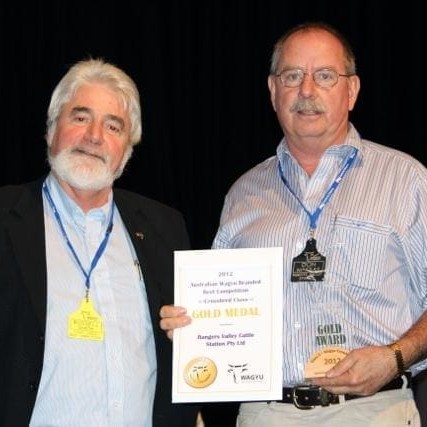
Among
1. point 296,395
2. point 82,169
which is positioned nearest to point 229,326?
point 296,395

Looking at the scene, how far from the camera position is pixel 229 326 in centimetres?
328

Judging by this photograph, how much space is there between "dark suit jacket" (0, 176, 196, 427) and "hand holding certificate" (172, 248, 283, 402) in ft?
0.75

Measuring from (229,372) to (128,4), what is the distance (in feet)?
10.6

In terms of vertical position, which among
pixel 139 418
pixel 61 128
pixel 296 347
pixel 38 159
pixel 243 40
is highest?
pixel 243 40

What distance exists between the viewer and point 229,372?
3.25 metres

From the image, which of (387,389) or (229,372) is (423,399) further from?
(229,372)

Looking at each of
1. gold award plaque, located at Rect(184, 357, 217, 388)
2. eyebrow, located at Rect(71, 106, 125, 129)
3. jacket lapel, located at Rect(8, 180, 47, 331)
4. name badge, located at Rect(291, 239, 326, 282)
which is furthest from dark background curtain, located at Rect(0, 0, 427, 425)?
gold award plaque, located at Rect(184, 357, 217, 388)

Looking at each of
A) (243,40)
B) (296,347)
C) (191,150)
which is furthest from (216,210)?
(296,347)

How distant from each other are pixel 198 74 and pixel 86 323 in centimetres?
294

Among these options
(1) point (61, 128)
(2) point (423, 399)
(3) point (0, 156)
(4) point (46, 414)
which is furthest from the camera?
(3) point (0, 156)

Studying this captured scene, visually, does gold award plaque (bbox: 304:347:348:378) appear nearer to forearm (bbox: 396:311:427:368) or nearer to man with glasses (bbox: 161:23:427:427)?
man with glasses (bbox: 161:23:427:427)

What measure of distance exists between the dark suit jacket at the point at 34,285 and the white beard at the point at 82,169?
0.42 ft

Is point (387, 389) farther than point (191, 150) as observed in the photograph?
No

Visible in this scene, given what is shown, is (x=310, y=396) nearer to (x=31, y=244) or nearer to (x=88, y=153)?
(x=31, y=244)
